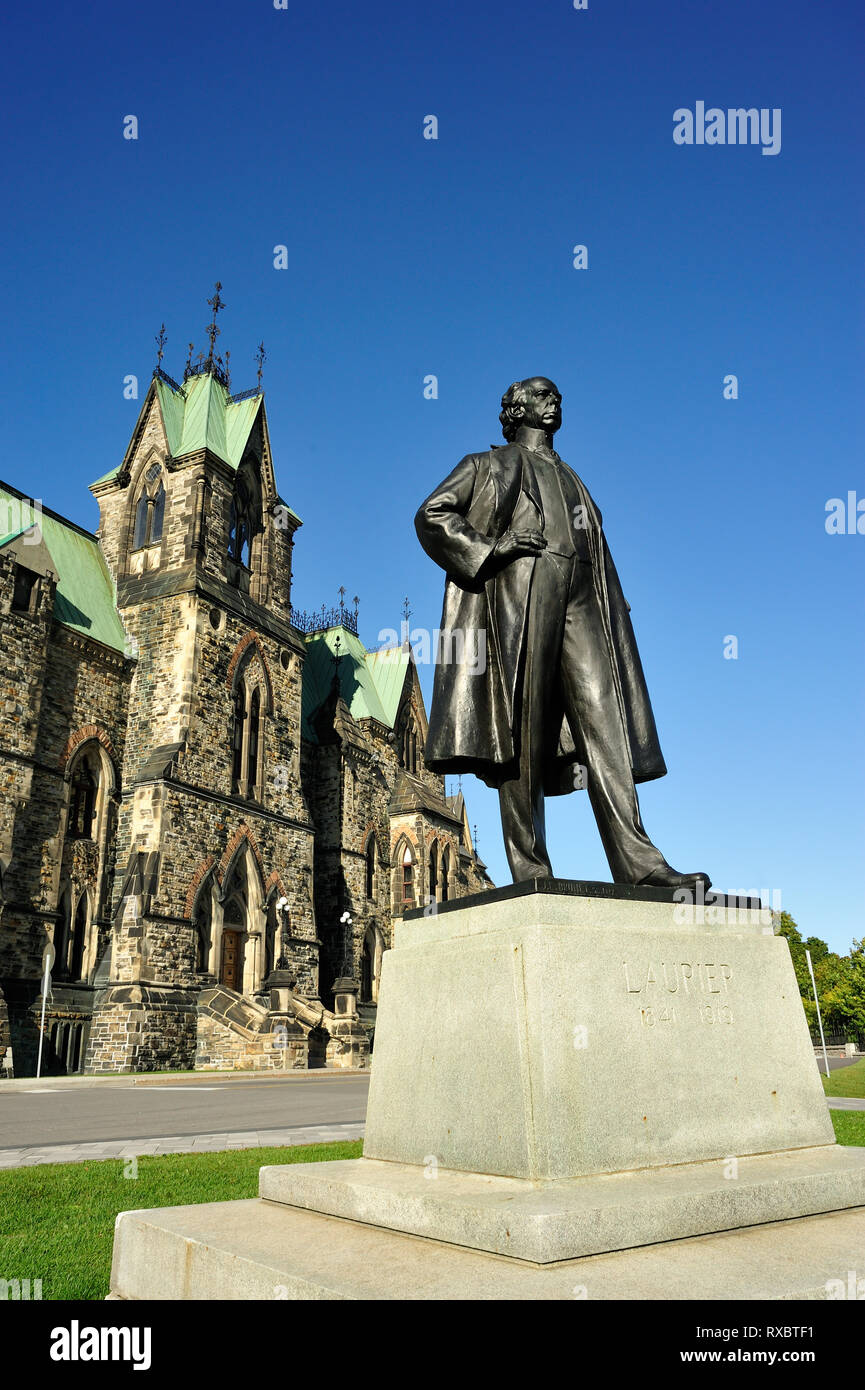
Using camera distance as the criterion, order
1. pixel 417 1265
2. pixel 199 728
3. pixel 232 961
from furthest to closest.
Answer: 1. pixel 232 961
2. pixel 199 728
3. pixel 417 1265

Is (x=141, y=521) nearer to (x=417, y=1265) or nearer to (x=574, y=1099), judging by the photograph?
(x=574, y=1099)

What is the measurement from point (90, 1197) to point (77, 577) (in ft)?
78.4

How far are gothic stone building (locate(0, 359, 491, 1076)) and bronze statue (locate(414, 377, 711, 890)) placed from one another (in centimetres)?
1850

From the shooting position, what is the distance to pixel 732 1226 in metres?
2.86

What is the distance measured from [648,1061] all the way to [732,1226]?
55 centimetres

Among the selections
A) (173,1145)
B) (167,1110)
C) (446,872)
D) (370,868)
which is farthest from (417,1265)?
(446,872)

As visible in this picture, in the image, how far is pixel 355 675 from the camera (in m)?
41.9

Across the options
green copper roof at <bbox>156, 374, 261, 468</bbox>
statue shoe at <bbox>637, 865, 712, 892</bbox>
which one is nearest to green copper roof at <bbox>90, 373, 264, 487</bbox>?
green copper roof at <bbox>156, 374, 261, 468</bbox>

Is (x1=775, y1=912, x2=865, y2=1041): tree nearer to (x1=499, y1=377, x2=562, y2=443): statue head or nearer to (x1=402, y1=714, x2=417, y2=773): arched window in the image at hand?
(x1=402, y1=714, x2=417, y2=773): arched window

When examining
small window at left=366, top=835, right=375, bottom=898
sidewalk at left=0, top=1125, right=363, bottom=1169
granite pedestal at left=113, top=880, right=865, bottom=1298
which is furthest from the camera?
small window at left=366, top=835, right=375, bottom=898

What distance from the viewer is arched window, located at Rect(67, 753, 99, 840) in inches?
931

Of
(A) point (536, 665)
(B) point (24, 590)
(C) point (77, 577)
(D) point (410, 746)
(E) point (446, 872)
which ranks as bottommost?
(A) point (536, 665)

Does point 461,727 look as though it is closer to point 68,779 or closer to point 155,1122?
point 155,1122
